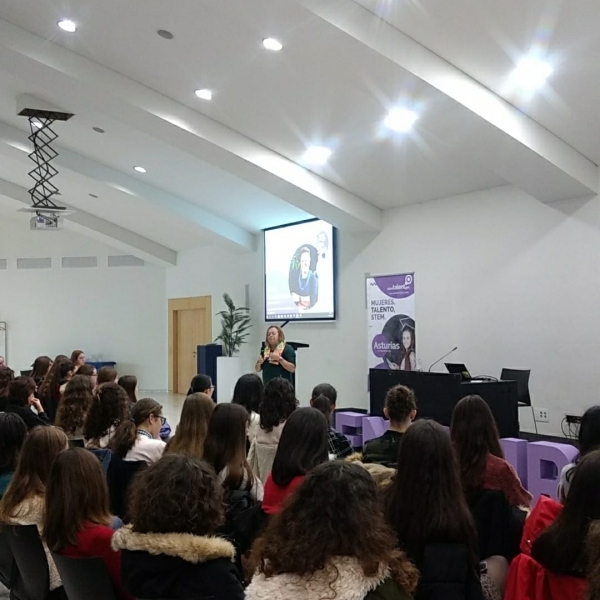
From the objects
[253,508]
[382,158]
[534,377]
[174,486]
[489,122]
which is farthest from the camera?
[382,158]

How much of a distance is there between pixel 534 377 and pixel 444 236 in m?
1.96

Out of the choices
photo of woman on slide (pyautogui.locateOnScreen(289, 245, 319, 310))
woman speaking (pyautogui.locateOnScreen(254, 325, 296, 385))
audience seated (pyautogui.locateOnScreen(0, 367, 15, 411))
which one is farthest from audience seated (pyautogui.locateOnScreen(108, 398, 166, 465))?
photo of woman on slide (pyautogui.locateOnScreen(289, 245, 319, 310))

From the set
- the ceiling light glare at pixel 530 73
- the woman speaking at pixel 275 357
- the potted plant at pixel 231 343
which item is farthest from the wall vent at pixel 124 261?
the ceiling light glare at pixel 530 73

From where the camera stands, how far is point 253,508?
232cm

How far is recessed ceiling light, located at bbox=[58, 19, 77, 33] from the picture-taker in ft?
18.9

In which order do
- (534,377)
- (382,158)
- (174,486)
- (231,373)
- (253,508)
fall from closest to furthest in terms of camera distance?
(174,486) → (253,508) → (534,377) → (382,158) → (231,373)

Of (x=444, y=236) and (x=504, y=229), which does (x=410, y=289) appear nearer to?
(x=444, y=236)

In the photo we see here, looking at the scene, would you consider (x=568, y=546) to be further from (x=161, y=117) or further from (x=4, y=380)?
(x=161, y=117)

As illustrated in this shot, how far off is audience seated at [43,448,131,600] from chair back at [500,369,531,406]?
4.81m

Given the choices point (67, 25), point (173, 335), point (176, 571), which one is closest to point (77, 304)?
point (173, 335)

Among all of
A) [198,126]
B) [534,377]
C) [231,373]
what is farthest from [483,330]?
[231,373]

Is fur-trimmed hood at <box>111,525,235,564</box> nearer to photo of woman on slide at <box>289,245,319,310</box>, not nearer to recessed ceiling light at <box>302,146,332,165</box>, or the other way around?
recessed ceiling light at <box>302,146,332,165</box>

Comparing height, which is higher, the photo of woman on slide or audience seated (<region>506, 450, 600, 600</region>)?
the photo of woman on slide

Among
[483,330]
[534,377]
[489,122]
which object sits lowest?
[534,377]
